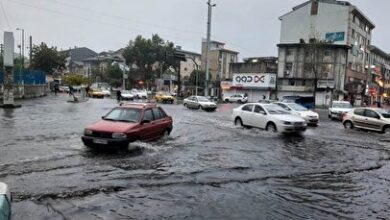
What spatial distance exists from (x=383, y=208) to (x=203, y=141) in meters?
9.24

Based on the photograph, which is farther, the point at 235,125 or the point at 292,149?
the point at 235,125

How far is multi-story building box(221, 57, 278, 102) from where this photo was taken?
66688 mm

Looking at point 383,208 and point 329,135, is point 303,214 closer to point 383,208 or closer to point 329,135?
point 383,208

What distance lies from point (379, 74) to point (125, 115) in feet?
275

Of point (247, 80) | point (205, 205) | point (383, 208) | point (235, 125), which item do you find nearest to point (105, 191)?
point (205, 205)

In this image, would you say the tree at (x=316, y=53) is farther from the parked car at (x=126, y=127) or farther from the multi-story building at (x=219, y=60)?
the parked car at (x=126, y=127)

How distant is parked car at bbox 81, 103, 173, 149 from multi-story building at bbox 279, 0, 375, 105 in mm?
51948

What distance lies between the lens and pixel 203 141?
Answer: 1662 cm

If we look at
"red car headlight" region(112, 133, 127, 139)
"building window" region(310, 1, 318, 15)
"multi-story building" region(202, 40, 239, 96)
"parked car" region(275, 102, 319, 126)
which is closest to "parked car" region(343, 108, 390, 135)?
"parked car" region(275, 102, 319, 126)

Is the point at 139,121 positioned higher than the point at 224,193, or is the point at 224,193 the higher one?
the point at 139,121

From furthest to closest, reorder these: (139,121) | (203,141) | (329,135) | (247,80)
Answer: (247,80), (329,135), (203,141), (139,121)

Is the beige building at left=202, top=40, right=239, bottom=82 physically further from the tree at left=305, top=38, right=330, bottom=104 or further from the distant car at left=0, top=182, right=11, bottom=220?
Result: the distant car at left=0, top=182, right=11, bottom=220

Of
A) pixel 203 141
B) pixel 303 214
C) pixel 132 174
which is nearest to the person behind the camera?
pixel 303 214

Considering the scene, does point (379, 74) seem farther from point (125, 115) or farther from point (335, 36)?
point (125, 115)
